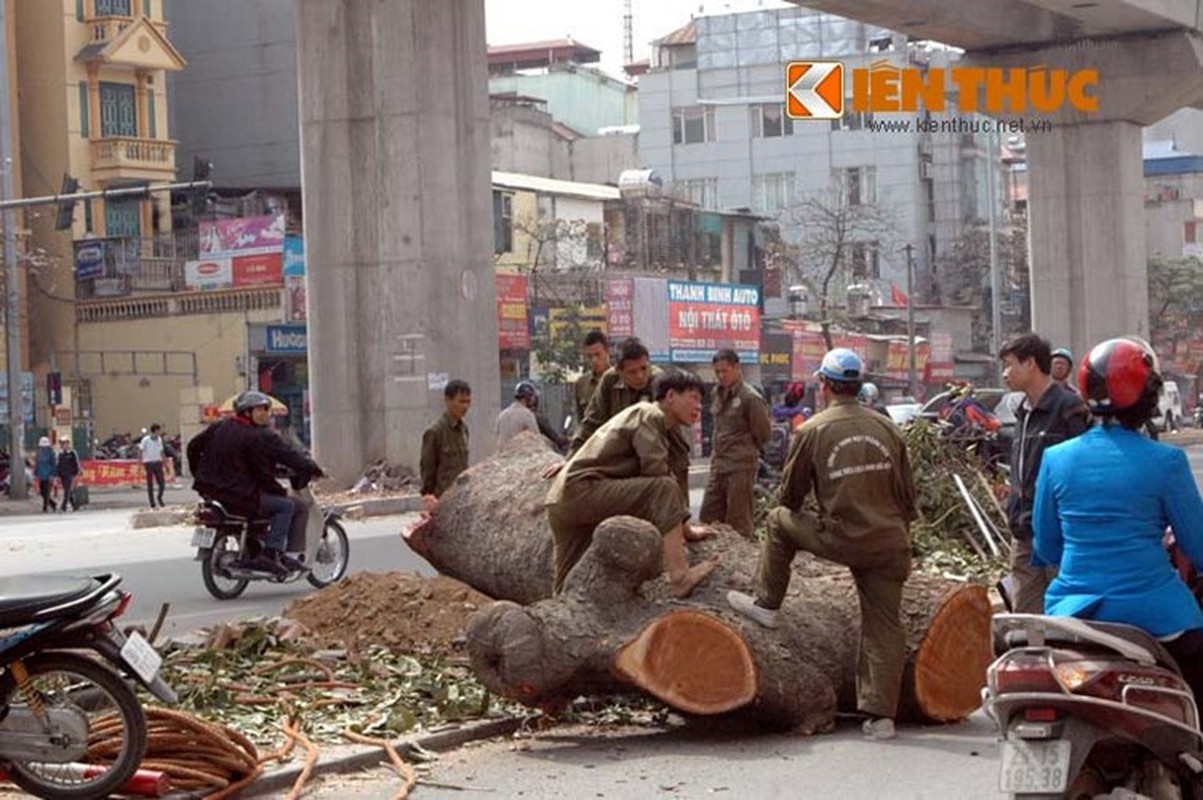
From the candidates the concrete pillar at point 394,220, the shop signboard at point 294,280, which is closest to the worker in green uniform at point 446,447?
the concrete pillar at point 394,220

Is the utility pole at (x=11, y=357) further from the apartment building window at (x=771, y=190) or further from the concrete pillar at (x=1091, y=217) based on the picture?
the apartment building window at (x=771, y=190)

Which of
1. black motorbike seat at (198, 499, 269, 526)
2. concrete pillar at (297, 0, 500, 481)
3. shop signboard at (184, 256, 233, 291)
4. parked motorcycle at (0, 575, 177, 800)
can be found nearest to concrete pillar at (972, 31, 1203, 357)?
concrete pillar at (297, 0, 500, 481)

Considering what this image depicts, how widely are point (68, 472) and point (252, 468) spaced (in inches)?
1055

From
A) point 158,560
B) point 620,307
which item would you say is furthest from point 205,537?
point 620,307

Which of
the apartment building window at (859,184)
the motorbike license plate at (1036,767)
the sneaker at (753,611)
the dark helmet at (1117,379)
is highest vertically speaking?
the apartment building window at (859,184)

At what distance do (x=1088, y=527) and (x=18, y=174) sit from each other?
172ft

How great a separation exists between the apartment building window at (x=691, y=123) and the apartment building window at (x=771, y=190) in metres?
2.73

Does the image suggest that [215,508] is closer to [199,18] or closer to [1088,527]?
[1088,527]

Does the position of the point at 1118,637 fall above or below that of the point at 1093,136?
below

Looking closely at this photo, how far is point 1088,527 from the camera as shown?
19.5 feet

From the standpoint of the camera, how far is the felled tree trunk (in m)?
9.01

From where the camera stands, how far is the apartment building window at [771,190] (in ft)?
268

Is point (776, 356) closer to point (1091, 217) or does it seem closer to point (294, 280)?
point (294, 280)

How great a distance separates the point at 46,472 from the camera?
4197 centimetres
